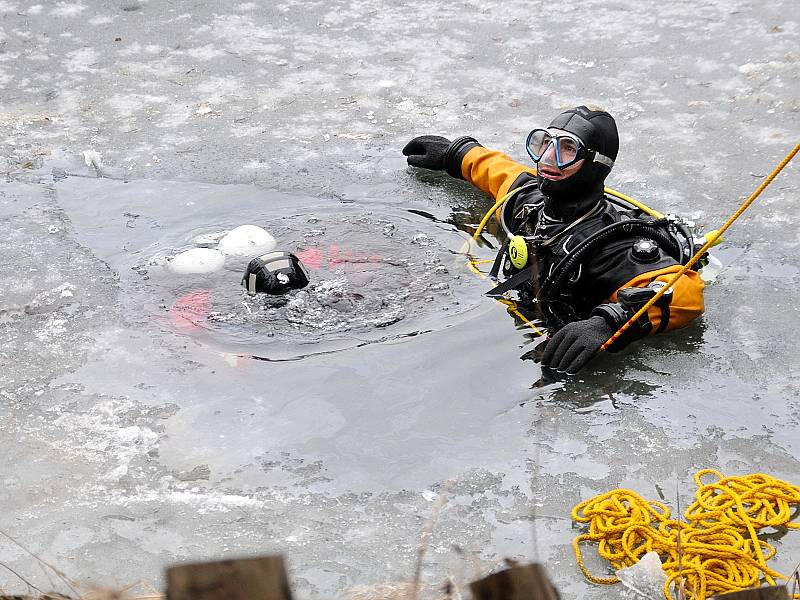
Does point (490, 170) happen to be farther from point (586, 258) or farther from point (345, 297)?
point (345, 297)

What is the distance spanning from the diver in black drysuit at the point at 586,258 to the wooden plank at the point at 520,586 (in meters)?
2.48

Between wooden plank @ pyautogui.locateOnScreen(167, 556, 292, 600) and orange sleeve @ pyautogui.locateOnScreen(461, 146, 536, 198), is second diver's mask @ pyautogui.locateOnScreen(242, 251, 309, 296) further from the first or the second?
wooden plank @ pyautogui.locateOnScreen(167, 556, 292, 600)

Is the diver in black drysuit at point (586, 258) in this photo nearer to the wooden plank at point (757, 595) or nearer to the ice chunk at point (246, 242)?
the ice chunk at point (246, 242)

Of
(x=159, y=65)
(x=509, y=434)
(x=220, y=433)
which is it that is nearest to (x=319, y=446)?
(x=220, y=433)

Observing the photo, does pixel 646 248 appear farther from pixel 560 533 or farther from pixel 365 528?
pixel 365 528

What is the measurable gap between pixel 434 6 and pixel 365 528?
206 inches

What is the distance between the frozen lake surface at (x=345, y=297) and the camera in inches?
122

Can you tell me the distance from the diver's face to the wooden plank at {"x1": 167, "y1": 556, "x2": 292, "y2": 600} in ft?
10.4

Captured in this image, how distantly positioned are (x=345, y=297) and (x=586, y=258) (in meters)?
1.10

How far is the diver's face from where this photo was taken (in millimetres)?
4156

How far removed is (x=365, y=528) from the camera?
302cm

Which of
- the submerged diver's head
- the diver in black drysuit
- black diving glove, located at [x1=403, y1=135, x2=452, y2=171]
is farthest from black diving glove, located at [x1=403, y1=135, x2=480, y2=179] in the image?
the submerged diver's head

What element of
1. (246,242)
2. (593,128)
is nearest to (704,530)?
(593,128)

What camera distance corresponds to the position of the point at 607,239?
4.12 metres
